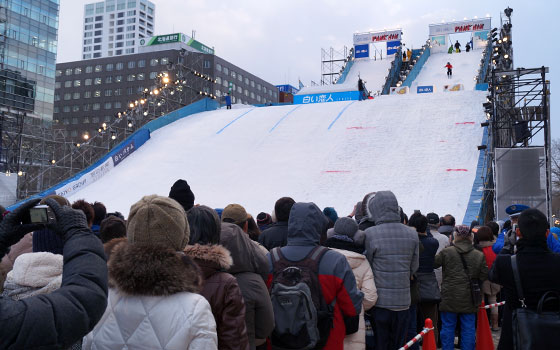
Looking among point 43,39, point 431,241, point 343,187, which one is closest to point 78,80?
point 43,39

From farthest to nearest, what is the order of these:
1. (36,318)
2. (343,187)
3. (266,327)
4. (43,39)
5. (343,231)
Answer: (43,39), (343,187), (343,231), (266,327), (36,318)

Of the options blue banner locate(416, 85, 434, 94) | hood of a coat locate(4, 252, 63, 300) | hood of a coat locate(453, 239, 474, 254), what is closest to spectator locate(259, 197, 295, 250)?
hood of a coat locate(453, 239, 474, 254)

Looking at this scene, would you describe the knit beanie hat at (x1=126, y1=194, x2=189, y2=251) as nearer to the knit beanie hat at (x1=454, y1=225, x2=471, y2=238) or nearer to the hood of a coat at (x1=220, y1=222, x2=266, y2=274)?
the hood of a coat at (x1=220, y1=222, x2=266, y2=274)

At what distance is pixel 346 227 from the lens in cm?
413

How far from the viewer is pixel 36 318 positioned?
4.21ft

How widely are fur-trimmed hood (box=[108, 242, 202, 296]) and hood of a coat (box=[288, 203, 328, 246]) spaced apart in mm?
1308

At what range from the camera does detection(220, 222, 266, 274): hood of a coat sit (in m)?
2.77

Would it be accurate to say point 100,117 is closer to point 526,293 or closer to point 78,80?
point 78,80

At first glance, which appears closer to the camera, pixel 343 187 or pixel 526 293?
pixel 526 293

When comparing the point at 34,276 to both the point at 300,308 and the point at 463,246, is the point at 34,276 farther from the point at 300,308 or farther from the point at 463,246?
the point at 463,246

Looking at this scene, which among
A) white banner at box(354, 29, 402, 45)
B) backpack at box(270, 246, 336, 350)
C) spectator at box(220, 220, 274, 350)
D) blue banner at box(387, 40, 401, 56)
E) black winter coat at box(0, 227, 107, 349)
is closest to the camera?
black winter coat at box(0, 227, 107, 349)

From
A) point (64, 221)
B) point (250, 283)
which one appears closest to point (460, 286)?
point (250, 283)

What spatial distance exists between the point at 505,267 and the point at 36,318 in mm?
2995

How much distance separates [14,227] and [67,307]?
0.28 meters
